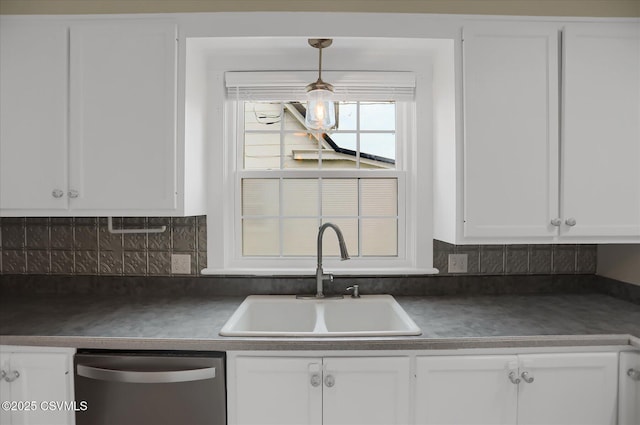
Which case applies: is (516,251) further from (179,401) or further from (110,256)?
(110,256)

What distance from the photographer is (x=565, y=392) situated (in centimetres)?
156

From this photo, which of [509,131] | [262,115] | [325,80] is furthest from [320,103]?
[509,131]

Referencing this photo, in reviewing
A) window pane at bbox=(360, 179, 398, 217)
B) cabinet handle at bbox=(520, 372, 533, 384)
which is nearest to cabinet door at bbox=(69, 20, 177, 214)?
window pane at bbox=(360, 179, 398, 217)

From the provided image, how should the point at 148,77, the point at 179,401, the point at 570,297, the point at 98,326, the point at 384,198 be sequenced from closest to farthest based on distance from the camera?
the point at 179,401 < the point at 98,326 < the point at 148,77 < the point at 570,297 < the point at 384,198

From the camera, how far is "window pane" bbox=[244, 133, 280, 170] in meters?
2.32

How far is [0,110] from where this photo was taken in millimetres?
1815

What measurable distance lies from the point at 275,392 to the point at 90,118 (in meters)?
1.42

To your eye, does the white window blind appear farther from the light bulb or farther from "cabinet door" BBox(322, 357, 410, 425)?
"cabinet door" BBox(322, 357, 410, 425)

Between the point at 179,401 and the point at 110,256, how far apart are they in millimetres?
1034

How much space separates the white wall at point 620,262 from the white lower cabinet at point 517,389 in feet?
2.31

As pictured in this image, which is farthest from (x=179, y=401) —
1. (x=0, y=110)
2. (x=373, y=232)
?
(x=0, y=110)

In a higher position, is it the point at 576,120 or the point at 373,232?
the point at 576,120

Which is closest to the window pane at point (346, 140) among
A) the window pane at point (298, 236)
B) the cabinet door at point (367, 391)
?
the window pane at point (298, 236)

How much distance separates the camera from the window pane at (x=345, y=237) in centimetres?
229
